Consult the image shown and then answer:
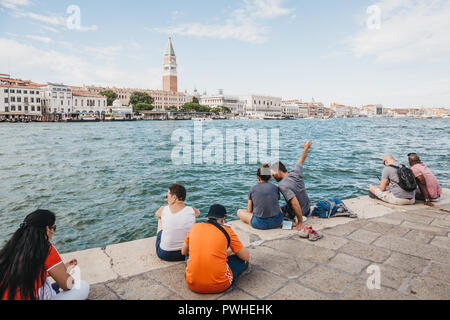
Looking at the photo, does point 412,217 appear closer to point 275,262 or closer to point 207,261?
point 275,262

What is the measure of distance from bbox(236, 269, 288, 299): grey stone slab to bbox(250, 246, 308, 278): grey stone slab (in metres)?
0.10

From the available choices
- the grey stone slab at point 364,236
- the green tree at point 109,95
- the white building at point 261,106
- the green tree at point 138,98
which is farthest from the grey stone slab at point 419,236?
the white building at point 261,106

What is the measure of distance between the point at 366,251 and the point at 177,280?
2.17 meters

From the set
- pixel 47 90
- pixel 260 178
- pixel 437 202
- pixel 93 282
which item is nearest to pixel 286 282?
pixel 260 178

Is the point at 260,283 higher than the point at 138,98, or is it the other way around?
the point at 138,98

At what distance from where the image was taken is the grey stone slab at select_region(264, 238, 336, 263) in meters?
3.23

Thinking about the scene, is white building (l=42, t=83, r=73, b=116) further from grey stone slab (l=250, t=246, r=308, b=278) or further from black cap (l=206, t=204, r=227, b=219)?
black cap (l=206, t=204, r=227, b=219)

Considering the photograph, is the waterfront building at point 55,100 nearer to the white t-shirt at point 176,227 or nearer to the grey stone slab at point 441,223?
the white t-shirt at point 176,227

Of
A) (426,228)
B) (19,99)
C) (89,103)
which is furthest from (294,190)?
(89,103)

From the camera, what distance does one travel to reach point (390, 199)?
5.16 m

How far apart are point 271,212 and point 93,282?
2310 mm

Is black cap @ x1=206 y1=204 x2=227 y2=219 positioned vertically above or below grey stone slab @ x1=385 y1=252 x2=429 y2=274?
above

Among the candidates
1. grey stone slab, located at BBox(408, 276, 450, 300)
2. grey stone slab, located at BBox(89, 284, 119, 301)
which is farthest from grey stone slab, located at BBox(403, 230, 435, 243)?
grey stone slab, located at BBox(89, 284, 119, 301)

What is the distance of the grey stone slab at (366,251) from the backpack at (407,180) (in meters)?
2.04
